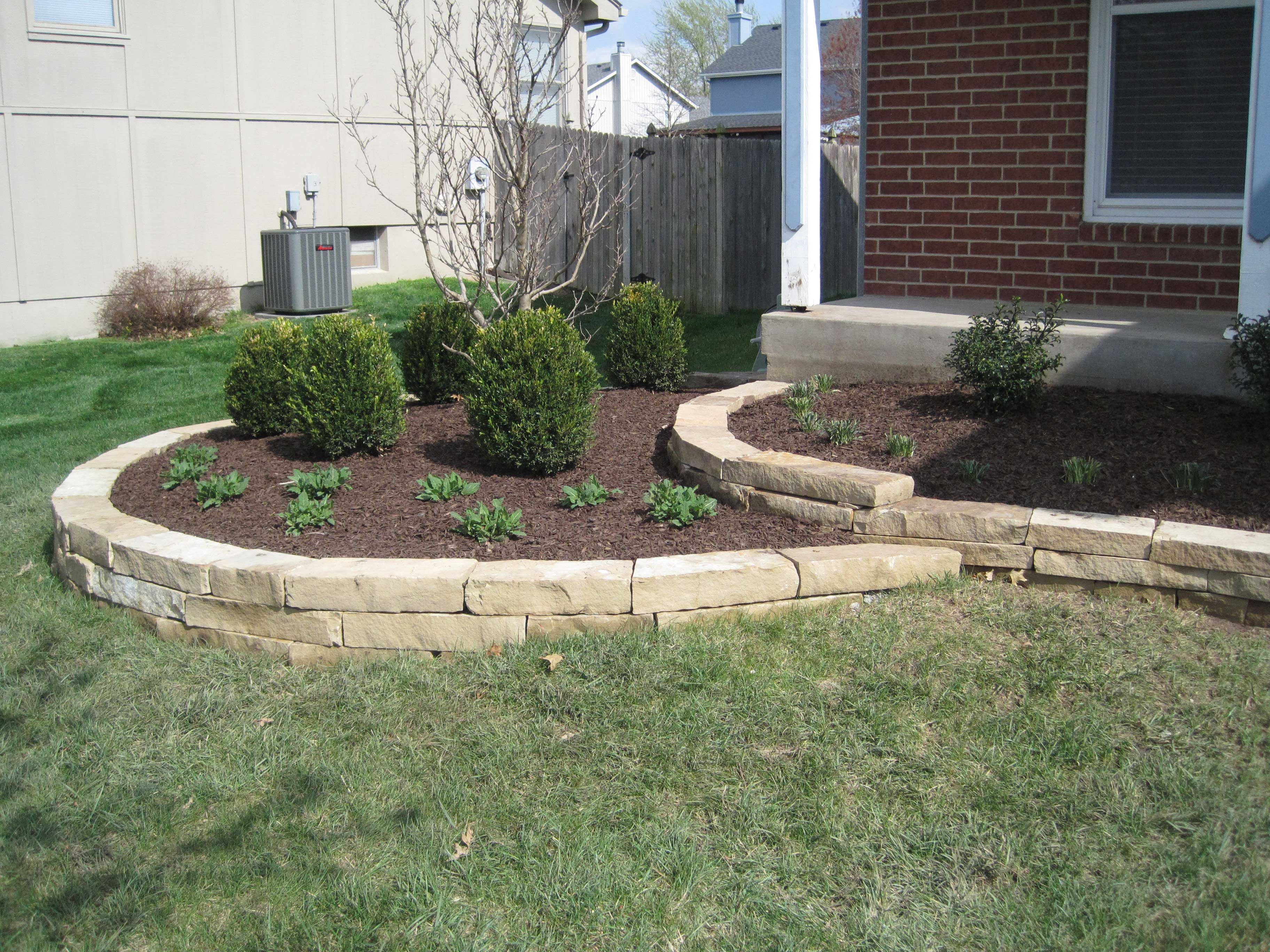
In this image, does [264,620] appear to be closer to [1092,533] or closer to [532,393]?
[532,393]

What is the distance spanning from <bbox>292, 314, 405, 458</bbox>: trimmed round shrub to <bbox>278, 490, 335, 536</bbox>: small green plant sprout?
79 cm

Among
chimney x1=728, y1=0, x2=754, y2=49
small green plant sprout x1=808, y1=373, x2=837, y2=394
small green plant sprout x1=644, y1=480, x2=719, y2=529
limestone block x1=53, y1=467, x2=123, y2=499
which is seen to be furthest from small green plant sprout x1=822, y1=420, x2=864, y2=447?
chimney x1=728, y1=0, x2=754, y2=49

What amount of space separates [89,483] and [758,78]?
38781 millimetres

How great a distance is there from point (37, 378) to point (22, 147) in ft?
9.85

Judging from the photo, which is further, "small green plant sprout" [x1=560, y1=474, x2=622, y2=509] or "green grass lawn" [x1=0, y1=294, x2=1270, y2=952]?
"small green plant sprout" [x1=560, y1=474, x2=622, y2=509]

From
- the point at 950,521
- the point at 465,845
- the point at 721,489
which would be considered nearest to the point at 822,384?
the point at 721,489

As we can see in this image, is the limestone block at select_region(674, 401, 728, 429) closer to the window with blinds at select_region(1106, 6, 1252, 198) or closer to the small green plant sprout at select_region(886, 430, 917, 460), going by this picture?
the small green plant sprout at select_region(886, 430, 917, 460)

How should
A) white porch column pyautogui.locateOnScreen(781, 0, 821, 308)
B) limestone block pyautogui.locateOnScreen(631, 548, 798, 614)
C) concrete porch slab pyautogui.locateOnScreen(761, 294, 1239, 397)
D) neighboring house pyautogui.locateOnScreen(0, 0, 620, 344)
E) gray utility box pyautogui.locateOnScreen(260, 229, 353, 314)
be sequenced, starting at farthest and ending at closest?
gray utility box pyautogui.locateOnScreen(260, 229, 353, 314), neighboring house pyautogui.locateOnScreen(0, 0, 620, 344), white porch column pyautogui.locateOnScreen(781, 0, 821, 308), concrete porch slab pyautogui.locateOnScreen(761, 294, 1239, 397), limestone block pyautogui.locateOnScreen(631, 548, 798, 614)

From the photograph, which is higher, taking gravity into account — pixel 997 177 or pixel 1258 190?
pixel 997 177

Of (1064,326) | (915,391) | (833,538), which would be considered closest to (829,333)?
(915,391)

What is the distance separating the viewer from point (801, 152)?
661cm

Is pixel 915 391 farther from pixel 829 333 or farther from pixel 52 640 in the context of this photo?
pixel 52 640

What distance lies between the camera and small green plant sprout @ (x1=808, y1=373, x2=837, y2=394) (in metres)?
6.14

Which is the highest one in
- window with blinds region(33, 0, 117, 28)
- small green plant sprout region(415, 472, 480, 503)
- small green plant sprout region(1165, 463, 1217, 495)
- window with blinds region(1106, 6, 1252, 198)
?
window with blinds region(33, 0, 117, 28)
